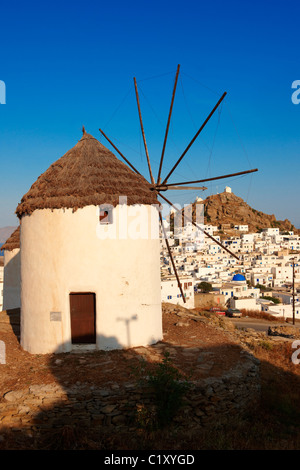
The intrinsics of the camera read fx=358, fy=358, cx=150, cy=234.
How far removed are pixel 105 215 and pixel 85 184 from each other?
2.98ft

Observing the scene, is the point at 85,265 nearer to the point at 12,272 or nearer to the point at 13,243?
the point at 13,243

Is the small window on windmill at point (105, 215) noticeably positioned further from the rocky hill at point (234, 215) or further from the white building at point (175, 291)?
the rocky hill at point (234, 215)

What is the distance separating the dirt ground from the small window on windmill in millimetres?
3121

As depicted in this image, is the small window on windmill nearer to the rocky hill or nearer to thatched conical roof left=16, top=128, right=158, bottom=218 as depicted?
thatched conical roof left=16, top=128, right=158, bottom=218

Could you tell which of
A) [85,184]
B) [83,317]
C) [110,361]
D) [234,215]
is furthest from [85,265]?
[234,215]

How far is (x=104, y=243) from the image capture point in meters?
8.73

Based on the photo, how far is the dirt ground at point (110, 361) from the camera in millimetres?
7008

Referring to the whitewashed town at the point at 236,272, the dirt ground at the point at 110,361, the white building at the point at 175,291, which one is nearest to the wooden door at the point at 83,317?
the dirt ground at the point at 110,361

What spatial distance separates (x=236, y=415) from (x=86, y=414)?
283 centimetres

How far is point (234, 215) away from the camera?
127938 millimetres

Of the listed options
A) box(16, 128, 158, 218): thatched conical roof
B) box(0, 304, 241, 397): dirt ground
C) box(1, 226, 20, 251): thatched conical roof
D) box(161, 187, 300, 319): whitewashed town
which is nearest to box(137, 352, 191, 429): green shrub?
box(0, 304, 241, 397): dirt ground

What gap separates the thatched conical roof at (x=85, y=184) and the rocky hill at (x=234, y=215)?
350 feet
